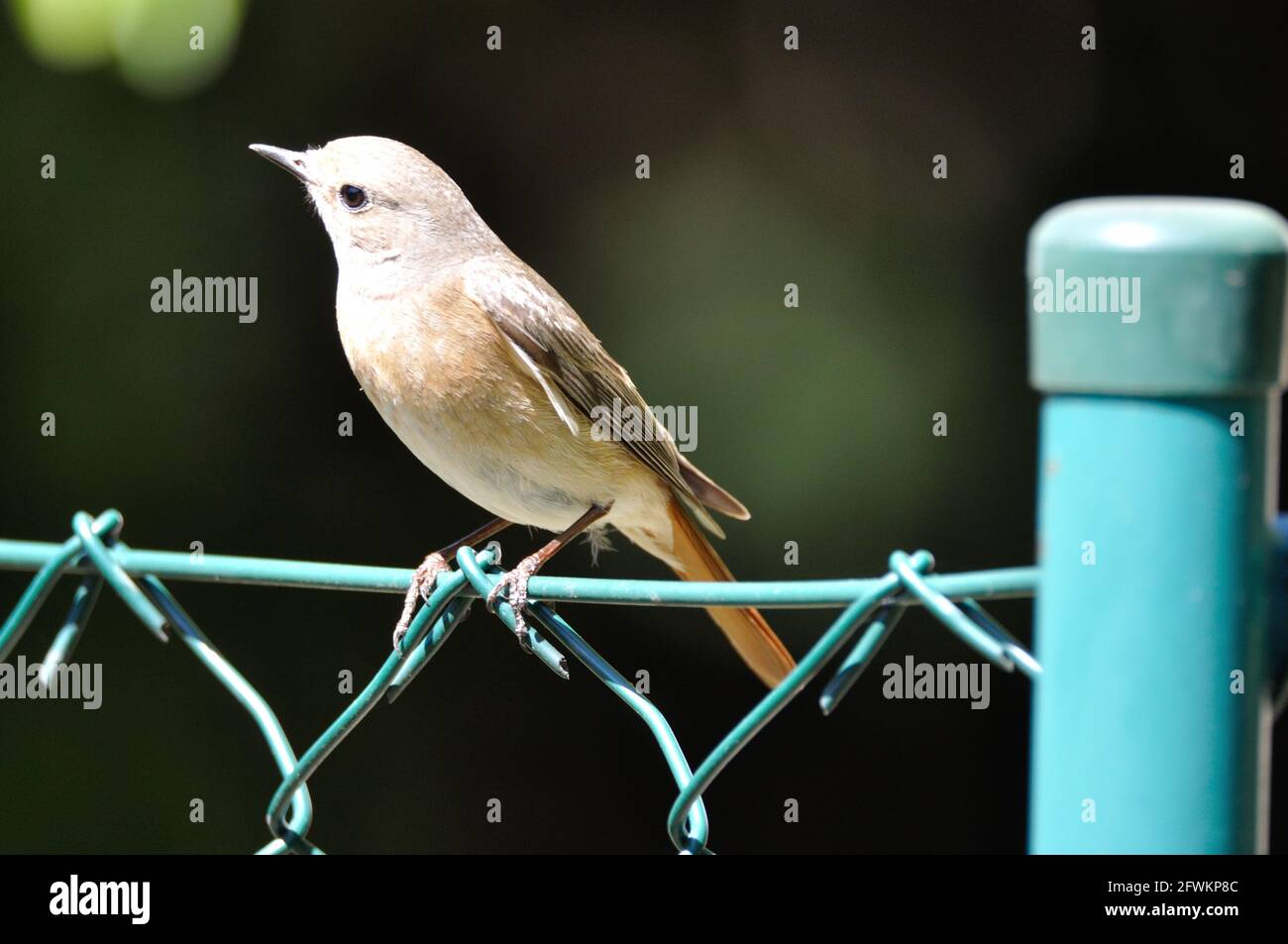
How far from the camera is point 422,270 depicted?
3285mm

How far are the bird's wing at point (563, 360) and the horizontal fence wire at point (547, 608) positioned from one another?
44.9 inches

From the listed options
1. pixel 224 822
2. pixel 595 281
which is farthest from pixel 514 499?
pixel 224 822

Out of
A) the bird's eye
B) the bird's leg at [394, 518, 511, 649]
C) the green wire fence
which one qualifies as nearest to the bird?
the bird's eye

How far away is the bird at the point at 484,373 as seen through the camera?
122 inches

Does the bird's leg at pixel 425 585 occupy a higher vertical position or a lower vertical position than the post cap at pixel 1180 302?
lower

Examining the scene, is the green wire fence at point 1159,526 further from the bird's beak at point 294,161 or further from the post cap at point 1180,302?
the bird's beak at point 294,161

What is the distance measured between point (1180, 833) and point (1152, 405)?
11.7 inches

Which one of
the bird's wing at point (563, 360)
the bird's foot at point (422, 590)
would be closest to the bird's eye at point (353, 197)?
the bird's wing at point (563, 360)

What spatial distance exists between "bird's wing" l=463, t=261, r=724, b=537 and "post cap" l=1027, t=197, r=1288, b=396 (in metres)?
2.21

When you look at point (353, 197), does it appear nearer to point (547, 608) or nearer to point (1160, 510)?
point (547, 608)

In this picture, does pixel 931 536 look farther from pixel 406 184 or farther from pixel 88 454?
pixel 88 454

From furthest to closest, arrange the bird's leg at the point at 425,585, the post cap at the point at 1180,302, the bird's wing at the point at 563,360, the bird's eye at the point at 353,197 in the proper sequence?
the bird's eye at the point at 353,197, the bird's wing at the point at 563,360, the bird's leg at the point at 425,585, the post cap at the point at 1180,302

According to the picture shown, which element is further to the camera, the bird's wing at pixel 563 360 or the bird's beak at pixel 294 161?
the bird's beak at pixel 294 161

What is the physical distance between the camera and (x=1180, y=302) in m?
1.02
